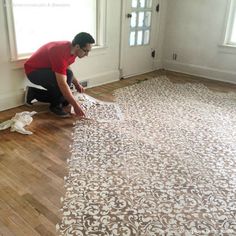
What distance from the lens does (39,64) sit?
2980 mm

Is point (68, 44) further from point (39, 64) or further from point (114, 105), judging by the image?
point (114, 105)

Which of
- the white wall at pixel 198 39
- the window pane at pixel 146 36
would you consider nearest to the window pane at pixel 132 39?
the window pane at pixel 146 36

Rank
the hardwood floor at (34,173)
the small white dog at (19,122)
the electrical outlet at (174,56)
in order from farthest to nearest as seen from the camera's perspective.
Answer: the electrical outlet at (174,56)
the small white dog at (19,122)
the hardwood floor at (34,173)

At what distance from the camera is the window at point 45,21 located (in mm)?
2982

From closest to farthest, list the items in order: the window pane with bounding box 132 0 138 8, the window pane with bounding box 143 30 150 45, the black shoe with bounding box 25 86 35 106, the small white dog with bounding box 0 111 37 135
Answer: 1. the small white dog with bounding box 0 111 37 135
2. the black shoe with bounding box 25 86 35 106
3. the window pane with bounding box 132 0 138 8
4. the window pane with bounding box 143 30 150 45

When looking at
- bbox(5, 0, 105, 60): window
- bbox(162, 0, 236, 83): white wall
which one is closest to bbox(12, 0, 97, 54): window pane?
bbox(5, 0, 105, 60): window

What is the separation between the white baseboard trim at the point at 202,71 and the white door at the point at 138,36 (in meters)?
0.38

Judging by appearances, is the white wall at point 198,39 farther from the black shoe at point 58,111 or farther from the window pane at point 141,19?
the black shoe at point 58,111

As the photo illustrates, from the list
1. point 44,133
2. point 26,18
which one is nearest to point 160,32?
point 26,18

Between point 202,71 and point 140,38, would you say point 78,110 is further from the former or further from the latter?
point 202,71

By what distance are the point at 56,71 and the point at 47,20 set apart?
0.90 metres

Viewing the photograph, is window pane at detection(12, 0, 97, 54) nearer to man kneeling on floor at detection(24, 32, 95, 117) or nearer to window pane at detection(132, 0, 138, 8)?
man kneeling on floor at detection(24, 32, 95, 117)

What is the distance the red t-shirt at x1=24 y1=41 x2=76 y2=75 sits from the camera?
2.74 meters

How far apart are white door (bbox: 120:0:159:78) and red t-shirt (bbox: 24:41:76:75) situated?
5.15 ft
